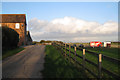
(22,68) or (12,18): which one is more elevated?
(12,18)

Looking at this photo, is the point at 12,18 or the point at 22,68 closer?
the point at 22,68

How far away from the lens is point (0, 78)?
250 inches

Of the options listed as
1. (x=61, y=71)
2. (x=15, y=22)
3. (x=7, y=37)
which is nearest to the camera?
(x=61, y=71)

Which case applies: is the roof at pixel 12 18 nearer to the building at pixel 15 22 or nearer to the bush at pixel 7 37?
the building at pixel 15 22

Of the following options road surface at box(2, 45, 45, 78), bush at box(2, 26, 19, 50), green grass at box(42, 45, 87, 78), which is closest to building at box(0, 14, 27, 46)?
bush at box(2, 26, 19, 50)

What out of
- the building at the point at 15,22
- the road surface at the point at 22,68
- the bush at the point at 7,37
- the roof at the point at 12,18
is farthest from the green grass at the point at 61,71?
the roof at the point at 12,18

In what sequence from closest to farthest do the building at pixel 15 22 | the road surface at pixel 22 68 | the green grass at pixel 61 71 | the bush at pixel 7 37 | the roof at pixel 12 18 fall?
the green grass at pixel 61 71, the road surface at pixel 22 68, the bush at pixel 7 37, the building at pixel 15 22, the roof at pixel 12 18

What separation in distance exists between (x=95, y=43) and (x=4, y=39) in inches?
1498

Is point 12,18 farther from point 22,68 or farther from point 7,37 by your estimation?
point 22,68

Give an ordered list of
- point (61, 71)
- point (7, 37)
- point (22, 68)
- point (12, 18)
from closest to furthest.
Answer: point (61, 71) → point (22, 68) → point (7, 37) → point (12, 18)

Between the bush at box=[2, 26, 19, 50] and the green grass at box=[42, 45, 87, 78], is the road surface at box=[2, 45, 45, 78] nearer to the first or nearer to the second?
the green grass at box=[42, 45, 87, 78]

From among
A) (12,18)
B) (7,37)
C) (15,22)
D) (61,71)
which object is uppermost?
(12,18)

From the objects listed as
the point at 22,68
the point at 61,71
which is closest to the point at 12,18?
the point at 22,68

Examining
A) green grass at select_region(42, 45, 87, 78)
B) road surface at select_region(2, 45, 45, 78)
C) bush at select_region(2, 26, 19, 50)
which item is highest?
bush at select_region(2, 26, 19, 50)
